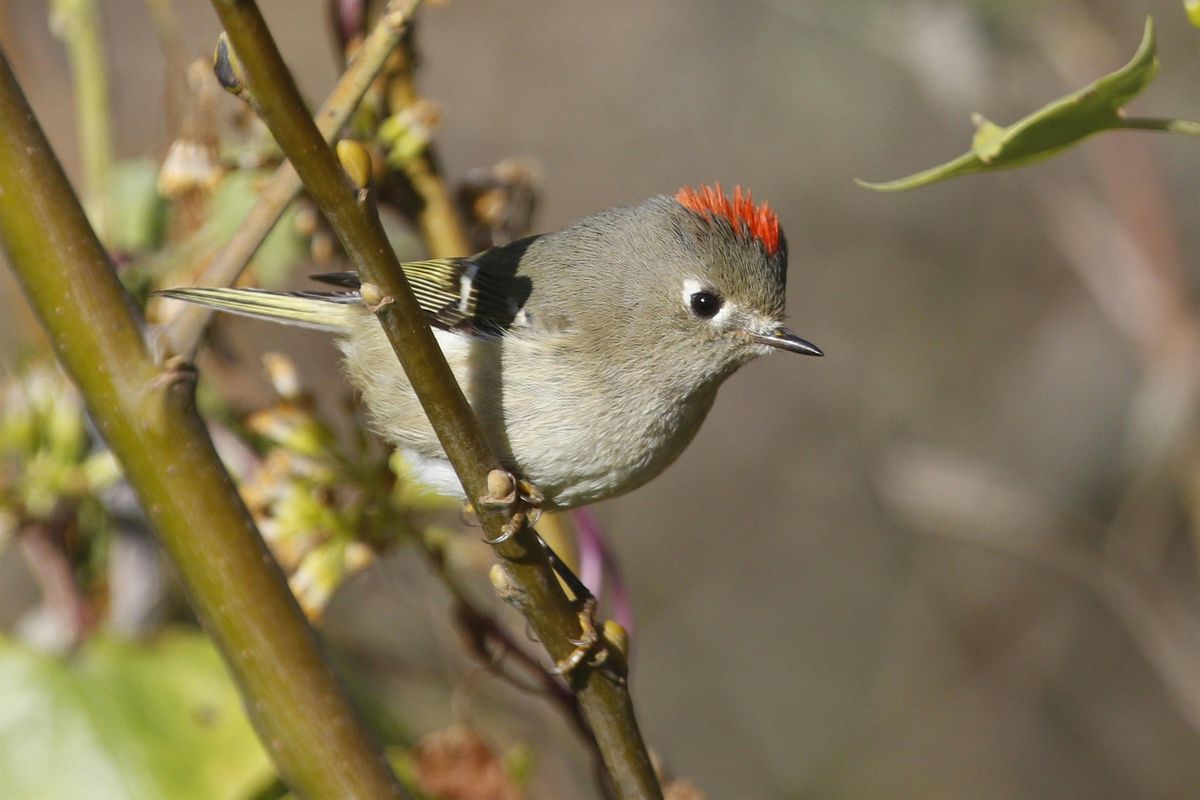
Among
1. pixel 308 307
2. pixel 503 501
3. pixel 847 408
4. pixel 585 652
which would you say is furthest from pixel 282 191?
pixel 847 408

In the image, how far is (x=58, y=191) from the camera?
3.28ft

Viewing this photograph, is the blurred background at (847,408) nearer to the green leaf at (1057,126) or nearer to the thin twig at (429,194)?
the thin twig at (429,194)

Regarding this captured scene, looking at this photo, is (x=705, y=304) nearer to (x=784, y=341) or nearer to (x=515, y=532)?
(x=784, y=341)

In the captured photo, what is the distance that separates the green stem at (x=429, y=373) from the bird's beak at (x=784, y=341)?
0.84 metres

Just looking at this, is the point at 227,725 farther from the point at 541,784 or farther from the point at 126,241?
the point at 541,784

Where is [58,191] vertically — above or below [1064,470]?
above

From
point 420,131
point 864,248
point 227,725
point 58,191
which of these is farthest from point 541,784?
point 864,248

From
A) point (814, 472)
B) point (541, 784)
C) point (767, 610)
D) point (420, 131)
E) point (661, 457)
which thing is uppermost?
point (420, 131)

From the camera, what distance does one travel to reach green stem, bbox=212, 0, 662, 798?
858 millimetres

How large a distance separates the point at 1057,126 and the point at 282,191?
2.37 feet

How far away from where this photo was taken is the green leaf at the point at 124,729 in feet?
4.79

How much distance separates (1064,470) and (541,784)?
220 centimetres

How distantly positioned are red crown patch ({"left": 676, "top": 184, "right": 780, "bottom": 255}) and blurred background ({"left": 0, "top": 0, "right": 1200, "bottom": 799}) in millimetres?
1231

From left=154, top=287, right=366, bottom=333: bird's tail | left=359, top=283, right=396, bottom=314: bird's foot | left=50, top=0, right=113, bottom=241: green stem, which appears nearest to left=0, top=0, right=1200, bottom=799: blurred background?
left=154, top=287, right=366, bottom=333: bird's tail
